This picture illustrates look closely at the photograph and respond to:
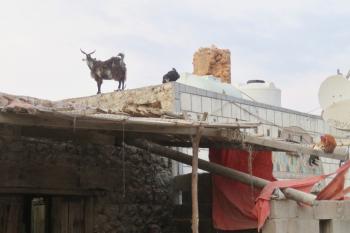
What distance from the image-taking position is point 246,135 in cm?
820

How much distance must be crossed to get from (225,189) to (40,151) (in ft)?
9.90

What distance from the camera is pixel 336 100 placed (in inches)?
460

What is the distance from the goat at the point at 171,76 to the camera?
1153 cm

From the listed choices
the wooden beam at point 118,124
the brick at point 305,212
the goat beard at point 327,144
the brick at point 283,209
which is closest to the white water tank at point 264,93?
the goat beard at point 327,144

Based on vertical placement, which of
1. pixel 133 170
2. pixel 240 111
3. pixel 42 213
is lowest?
pixel 42 213

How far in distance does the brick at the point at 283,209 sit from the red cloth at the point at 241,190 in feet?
0.86

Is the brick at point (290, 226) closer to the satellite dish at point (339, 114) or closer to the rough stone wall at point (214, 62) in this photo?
the satellite dish at point (339, 114)

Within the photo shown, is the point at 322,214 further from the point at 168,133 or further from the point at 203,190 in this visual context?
the point at 168,133

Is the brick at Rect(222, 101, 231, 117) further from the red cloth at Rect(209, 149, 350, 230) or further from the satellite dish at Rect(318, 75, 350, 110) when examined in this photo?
the satellite dish at Rect(318, 75, 350, 110)

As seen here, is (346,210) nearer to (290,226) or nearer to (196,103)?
(290,226)

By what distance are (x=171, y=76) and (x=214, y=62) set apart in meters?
5.35

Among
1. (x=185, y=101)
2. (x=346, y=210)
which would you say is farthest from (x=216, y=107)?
(x=346, y=210)

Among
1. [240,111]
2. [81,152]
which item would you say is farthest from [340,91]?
[81,152]

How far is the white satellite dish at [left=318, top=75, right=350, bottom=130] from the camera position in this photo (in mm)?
11570
